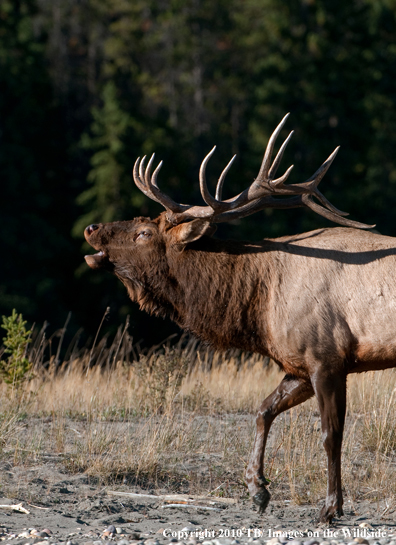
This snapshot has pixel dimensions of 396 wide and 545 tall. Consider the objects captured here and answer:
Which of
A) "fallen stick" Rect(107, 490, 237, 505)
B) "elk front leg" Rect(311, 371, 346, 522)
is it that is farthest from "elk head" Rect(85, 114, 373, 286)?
"fallen stick" Rect(107, 490, 237, 505)

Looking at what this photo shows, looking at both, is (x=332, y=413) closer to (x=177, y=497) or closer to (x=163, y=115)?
(x=177, y=497)

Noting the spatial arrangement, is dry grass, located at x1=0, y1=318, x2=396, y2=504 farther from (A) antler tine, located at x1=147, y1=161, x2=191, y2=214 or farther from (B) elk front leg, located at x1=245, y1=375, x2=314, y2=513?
Answer: (A) antler tine, located at x1=147, y1=161, x2=191, y2=214

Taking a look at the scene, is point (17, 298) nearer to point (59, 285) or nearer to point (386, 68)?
point (59, 285)

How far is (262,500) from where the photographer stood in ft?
18.4

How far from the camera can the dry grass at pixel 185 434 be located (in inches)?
244

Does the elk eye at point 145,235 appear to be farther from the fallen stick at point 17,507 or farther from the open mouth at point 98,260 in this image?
the fallen stick at point 17,507

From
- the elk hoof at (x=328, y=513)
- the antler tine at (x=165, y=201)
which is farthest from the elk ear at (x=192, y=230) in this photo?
the elk hoof at (x=328, y=513)

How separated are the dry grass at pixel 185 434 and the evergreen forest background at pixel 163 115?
56.1 ft

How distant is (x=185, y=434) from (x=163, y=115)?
1075 inches

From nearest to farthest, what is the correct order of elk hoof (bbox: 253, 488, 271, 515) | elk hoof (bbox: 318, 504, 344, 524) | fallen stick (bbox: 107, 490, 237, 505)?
elk hoof (bbox: 318, 504, 344, 524) < elk hoof (bbox: 253, 488, 271, 515) < fallen stick (bbox: 107, 490, 237, 505)

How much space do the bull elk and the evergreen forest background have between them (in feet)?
62.2

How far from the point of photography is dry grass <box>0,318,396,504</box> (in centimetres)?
620

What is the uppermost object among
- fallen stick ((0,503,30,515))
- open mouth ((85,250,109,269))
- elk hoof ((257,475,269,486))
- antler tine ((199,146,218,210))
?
antler tine ((199,146,218,210))

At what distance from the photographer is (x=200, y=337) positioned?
6.13m
